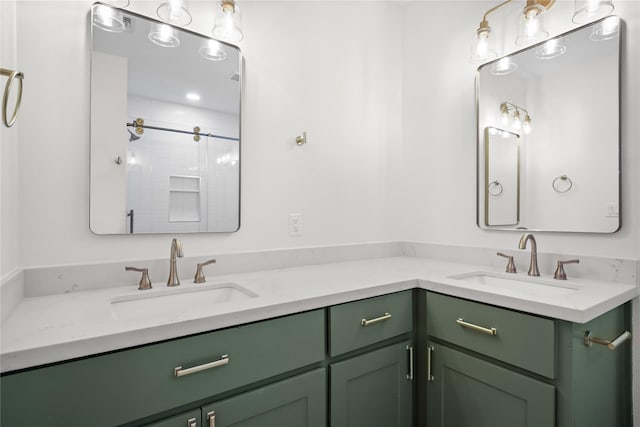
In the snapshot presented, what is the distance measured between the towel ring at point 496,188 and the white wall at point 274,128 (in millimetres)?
629

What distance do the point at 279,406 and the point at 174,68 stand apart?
142 cm

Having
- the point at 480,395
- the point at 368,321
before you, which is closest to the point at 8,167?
the point at 368,321

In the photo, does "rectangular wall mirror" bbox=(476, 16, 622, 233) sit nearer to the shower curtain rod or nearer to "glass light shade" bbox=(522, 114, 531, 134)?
"glass light shade" bbox=(522, 114, 531, 134)

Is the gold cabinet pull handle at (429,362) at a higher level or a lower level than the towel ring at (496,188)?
lower

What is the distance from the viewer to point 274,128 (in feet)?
5.79

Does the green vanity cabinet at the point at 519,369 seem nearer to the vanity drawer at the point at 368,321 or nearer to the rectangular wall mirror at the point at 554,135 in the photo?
the vanity drawer at the point at 368,321

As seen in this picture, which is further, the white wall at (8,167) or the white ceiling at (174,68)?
the white ceiling at (174,68)

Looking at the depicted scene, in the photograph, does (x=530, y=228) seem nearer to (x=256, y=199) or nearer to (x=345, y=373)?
(x=345, y=373)

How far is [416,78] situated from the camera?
7.33 ft

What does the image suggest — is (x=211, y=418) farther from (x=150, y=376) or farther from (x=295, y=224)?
(x=295, y=224)

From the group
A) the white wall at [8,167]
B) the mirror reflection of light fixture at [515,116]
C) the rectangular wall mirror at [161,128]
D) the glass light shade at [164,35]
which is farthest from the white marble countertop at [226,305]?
the glass light shade at [164,35]

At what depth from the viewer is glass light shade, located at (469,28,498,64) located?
173 centimetres

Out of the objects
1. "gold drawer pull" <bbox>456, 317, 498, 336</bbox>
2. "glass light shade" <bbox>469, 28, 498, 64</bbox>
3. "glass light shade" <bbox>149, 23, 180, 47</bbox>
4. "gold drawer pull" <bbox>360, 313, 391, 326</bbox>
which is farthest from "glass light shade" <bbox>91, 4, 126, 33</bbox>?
"gold drawer pull" <bbox>456, 317, 498, 336</bbox>

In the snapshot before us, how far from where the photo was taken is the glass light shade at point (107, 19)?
129 centimetres
